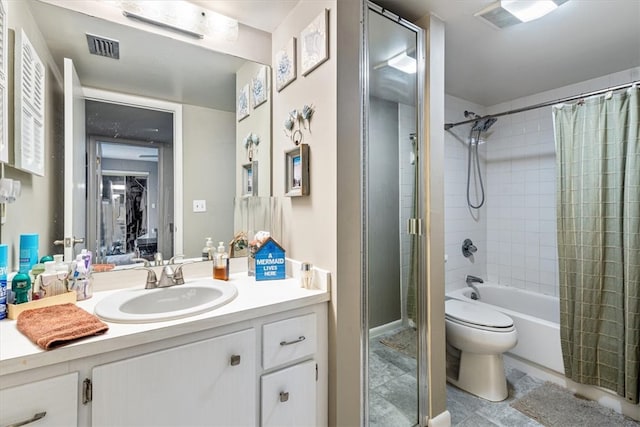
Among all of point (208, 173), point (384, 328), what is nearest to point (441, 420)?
point (384, 328)

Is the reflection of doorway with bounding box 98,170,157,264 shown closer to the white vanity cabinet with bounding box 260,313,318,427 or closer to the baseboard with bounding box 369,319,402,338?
the white vanity cabinet with bounding box 260,313,318,427

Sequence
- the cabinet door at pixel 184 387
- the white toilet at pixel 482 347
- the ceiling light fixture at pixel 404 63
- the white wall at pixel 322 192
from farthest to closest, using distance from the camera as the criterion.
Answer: the white toilet at pixel 482 347, the ceiling light fixture at pixel 404 63, the white wall at pixel 322 192, the cabinet door at pixel 184 387

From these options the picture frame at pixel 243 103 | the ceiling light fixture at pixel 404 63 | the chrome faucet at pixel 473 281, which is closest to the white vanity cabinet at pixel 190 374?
the picture frame at pixel 243 103

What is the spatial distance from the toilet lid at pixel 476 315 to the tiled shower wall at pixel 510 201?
593 millimetres

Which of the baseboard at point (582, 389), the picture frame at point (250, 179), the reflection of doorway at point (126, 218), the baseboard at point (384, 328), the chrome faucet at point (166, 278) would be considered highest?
the picture frame at point (250, 179)

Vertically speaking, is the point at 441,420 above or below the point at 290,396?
below

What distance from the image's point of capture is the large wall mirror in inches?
51.2

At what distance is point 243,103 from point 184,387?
4.67 ft

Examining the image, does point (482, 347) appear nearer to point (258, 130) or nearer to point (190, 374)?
point (190, 374)

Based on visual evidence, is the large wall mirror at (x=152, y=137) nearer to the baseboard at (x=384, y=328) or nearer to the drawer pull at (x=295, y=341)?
the drawer pull at (x=295, y=341)

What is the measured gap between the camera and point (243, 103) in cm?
173

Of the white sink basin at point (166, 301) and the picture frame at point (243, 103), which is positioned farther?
the picture frame at point (243, 103)

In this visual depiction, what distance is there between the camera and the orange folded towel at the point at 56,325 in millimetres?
788

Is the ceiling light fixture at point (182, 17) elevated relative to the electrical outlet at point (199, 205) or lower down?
elevated
